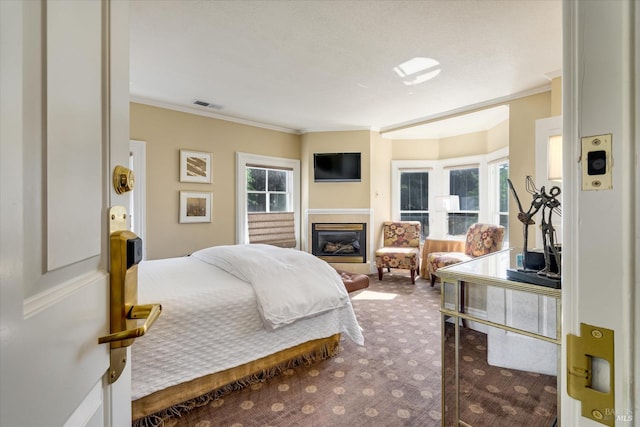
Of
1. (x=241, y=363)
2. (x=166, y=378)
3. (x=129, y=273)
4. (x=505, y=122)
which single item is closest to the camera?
(x=129, y=273)

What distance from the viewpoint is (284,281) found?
2.10 metres

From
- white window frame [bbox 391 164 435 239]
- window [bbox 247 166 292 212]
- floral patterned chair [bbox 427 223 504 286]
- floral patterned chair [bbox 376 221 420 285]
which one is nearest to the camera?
floral patterned chair [bbox 427 223 504 286]

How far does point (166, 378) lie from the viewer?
159 cm

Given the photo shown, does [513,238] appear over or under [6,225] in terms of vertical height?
under

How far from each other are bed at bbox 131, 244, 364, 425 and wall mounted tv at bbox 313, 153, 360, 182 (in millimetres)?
2844

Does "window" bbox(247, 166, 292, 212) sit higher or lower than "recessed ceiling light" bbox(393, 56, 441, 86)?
lower

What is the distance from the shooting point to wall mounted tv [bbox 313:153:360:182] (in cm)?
514

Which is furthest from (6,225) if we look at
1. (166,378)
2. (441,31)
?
(441,31)

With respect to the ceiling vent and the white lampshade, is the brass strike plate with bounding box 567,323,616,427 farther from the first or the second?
the ceiling vent

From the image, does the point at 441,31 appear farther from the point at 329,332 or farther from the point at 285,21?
the point at 329,332

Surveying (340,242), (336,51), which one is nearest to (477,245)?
(340,242)

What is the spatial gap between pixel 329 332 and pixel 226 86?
9.17ft

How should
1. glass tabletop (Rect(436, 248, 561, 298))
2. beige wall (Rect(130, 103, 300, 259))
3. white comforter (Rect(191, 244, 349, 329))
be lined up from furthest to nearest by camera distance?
1. beige wall (Rect(130, 103, 300, 259))
2. white comforter (Rect(191, 244, 349, 329))
3. glass tabletop (Rect(436, 248, 561, 298))

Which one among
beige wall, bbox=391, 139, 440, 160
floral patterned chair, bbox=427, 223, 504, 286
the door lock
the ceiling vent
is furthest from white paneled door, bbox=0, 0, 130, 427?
beige wall, bbox=391, 139, 440, 160
